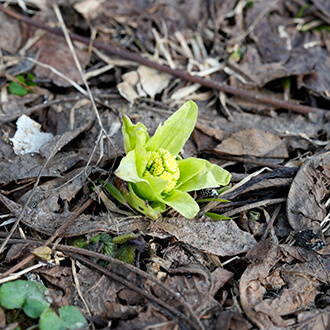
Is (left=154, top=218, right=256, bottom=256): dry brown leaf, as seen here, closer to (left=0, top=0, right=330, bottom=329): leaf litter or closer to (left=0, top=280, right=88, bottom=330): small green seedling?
(left=0, top=0, right=330, bottom=329): leaf litter

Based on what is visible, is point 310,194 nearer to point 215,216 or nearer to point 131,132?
point 215,216

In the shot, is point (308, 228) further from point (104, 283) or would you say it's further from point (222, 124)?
point (104, 283)

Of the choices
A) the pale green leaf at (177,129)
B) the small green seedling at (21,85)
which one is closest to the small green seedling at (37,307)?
the pale green leaf at (177,129)

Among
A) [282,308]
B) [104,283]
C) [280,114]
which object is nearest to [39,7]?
[280,114]

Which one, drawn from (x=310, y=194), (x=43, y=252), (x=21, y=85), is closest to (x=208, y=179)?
(x=310, y=194)

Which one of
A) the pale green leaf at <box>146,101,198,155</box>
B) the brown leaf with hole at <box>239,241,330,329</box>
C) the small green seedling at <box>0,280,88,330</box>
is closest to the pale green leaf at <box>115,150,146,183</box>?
the pale green leaf at <box>146,101,198,155</box>

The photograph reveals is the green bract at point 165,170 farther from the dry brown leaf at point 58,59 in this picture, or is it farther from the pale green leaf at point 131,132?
the dry brown leaf at point 58,59
